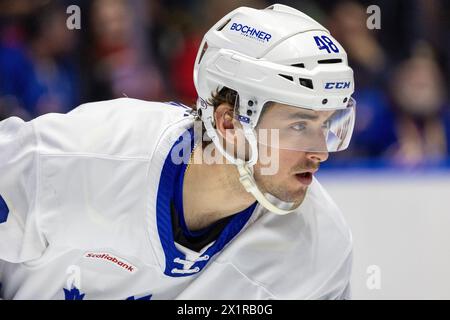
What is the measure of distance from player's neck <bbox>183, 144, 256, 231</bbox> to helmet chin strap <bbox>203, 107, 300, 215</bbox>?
0.18 ft

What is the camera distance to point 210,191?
9.12 ft

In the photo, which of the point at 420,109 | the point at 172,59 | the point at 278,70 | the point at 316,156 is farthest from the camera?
the point at 420,109

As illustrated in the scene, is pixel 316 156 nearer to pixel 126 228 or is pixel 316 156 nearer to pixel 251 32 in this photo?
pixel 251 32

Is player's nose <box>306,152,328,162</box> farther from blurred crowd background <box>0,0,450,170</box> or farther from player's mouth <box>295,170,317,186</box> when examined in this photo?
blurred crowd background <box>0,0,450,170</box>

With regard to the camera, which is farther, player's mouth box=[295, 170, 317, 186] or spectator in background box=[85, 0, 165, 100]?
spectator in background box=[85, 0, 165, 100]

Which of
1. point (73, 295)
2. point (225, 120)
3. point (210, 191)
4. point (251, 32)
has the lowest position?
point (73, 295)

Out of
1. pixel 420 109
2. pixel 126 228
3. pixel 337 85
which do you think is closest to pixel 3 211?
pixel 126 228

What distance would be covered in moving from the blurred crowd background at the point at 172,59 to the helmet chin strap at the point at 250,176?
2.05 metres

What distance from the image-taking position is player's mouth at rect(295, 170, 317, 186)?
106 inches

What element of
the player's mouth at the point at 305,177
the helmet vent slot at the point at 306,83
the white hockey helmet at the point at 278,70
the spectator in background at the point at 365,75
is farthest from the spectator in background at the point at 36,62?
the helmet vent slot at the point at 306,83

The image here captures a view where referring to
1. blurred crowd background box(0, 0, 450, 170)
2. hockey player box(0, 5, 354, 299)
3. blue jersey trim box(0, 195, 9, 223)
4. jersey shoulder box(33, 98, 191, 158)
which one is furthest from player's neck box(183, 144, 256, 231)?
blurred crowd background box(0, 0, 450, 170)

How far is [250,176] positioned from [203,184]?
157 millimetres

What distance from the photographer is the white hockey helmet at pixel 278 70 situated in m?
2.54
